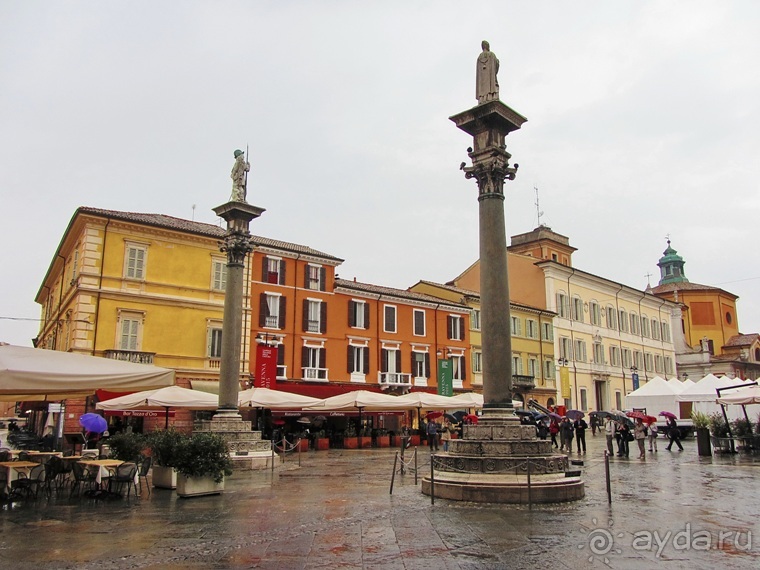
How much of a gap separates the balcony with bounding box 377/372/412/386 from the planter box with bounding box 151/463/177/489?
90.2 ft

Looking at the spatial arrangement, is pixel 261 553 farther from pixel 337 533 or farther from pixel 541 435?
pixel 541 435

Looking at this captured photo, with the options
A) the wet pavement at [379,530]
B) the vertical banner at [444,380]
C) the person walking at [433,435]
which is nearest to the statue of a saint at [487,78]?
the wet pavement at [379,530]

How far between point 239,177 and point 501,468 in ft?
43.5

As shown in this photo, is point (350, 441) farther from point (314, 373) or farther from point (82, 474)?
point (82, 474)

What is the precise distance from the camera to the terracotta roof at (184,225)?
3120 cm

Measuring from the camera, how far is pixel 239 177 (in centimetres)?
2070

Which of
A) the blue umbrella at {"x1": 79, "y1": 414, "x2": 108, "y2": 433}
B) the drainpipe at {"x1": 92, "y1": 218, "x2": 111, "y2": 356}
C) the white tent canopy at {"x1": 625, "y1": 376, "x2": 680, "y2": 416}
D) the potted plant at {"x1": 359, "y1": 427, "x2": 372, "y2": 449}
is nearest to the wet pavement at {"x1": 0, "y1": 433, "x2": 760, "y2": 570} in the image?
the blue umbrella at {"x1": 79, "y1": 414, "x2": 108, "y2": 433}

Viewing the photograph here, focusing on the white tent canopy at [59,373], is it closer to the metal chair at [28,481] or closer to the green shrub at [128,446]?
the green shrub at [128,446]

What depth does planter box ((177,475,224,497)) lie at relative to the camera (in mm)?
12055

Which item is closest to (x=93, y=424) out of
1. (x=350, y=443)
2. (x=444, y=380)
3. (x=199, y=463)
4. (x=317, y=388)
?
(x=199, y=463)

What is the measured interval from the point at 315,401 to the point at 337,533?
18595 mm

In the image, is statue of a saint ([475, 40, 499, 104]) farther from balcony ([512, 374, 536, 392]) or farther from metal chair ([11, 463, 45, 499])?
balcony ([512, 374, 536, 392])

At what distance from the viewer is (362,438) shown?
32.6m

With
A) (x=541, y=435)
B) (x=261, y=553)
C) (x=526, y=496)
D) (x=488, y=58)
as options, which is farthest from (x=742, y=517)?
(x=541, y=435)
